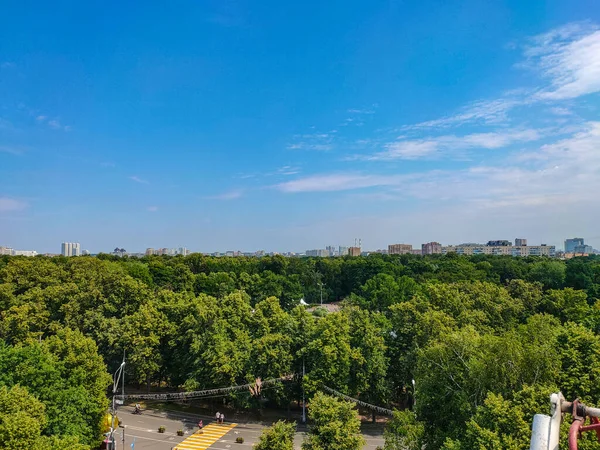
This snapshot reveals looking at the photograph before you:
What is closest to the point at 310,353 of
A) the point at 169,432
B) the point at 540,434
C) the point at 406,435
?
the point at 406,435

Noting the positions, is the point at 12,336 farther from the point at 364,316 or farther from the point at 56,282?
the point at 364,316

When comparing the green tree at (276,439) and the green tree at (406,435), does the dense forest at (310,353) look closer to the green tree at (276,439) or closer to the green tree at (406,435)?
the green tree at (406,435)

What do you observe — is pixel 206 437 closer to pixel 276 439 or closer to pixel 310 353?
pixel 310 353

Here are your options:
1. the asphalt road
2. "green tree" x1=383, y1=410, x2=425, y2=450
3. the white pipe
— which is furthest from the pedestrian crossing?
the white pipe

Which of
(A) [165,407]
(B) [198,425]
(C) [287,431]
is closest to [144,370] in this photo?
(A) [165,407]

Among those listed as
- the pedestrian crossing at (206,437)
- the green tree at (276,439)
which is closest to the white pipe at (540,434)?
the green tree at (276,439)

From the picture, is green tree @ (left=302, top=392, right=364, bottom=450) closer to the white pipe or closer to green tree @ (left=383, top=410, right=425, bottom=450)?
green tree @ (left=383, top=410, right=425, bottom=450)

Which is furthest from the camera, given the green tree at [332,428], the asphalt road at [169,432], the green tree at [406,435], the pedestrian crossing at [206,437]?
the asphalt road at [169,432]
